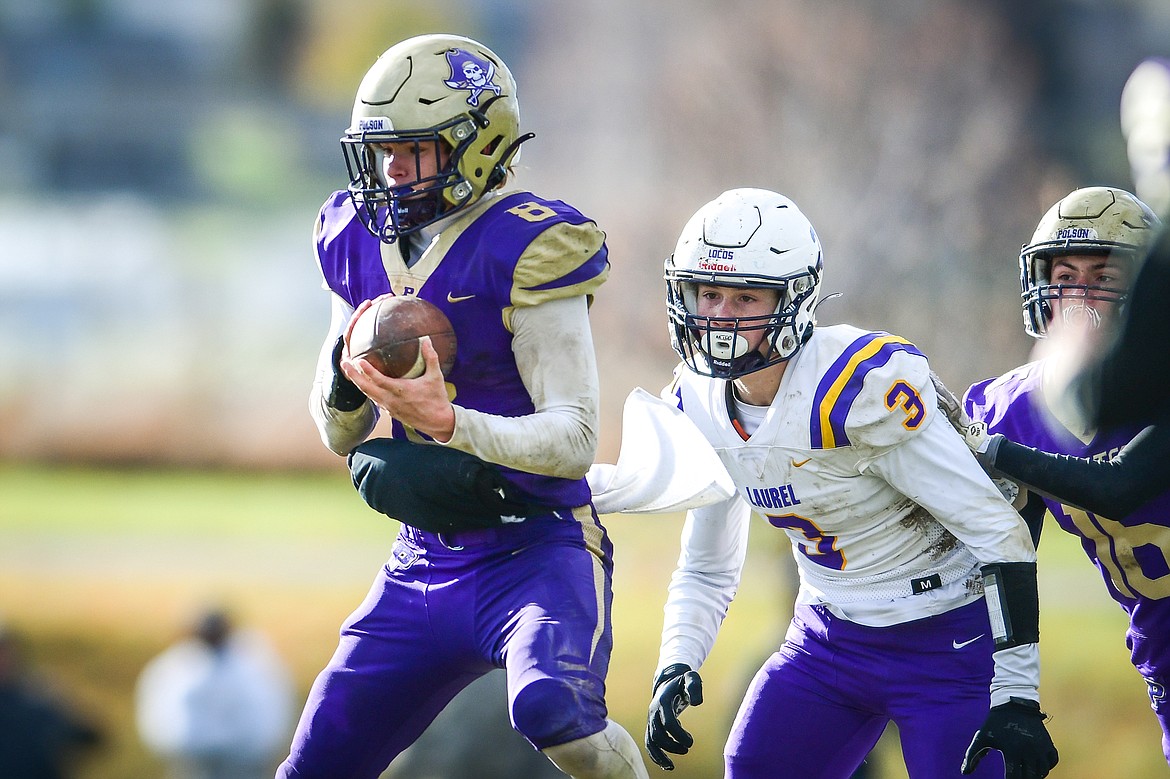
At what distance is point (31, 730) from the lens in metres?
6.79

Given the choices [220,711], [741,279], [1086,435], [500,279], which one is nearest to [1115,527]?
[1086,435]

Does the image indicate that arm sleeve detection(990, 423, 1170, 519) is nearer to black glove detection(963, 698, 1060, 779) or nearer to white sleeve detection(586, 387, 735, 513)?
black glove detection(963, 698, 1060, 779)

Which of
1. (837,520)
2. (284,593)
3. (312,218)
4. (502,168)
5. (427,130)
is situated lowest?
(284,593)

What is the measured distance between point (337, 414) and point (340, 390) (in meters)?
0.08

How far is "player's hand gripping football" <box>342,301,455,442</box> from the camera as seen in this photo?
3076 millimetres

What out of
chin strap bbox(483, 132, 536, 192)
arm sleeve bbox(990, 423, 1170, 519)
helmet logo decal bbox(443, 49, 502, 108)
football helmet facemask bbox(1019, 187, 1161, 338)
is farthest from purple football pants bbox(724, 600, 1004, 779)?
helmet logo decal bbox(443, 49, 502, 108)

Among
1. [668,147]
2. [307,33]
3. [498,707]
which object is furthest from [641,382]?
[307,33]

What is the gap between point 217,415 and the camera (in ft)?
54.6

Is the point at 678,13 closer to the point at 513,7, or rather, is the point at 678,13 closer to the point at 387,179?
the point at 513,7

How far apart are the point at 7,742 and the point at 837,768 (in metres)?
4.51

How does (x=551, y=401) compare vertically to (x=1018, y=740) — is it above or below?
above

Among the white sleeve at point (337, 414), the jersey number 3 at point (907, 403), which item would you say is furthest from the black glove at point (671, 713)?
the white sleeve at point (337, 414)

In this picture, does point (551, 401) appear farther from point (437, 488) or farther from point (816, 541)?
point (816, 541)

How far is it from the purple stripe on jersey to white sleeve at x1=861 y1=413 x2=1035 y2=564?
117mm
